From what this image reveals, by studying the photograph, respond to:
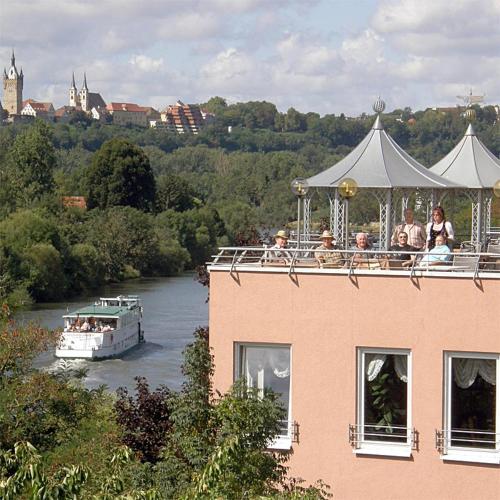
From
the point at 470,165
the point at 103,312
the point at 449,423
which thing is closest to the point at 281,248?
the point at 449,423

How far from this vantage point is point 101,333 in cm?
5525

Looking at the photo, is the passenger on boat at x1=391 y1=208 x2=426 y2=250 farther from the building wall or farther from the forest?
the forest

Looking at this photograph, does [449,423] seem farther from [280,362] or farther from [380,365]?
[280,362]

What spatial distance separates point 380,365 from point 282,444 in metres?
1.20

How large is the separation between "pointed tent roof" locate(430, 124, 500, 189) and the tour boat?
35729 mm

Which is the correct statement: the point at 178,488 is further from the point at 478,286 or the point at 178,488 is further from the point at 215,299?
the point at 478,286

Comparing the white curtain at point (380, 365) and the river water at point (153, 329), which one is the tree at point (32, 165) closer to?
the river water at point (153, 329)

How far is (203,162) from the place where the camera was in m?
192

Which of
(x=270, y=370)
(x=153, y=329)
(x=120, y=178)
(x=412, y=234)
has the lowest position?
(x=153, y=329)

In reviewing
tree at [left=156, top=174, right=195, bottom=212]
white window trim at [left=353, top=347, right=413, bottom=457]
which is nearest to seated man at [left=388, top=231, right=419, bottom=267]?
white window trim at [left=353, top=347, right=413, bottom=457]

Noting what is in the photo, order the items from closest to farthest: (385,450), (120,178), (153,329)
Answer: (385,450)
(153,329)
(120,178)

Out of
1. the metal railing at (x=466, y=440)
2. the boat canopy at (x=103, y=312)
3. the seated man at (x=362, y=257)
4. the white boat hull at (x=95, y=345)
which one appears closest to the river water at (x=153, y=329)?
the white boat hull at (x=95, y=345)

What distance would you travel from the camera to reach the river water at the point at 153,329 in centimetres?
4706

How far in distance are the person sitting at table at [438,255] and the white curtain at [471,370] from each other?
969 mm
